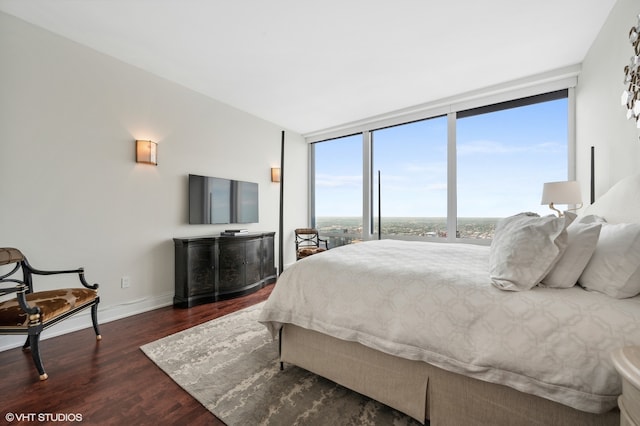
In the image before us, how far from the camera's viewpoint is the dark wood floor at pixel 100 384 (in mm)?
1499

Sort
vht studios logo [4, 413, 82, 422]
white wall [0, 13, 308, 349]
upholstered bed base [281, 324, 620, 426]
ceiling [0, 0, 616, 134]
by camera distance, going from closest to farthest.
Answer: upholstered bed base [281, 324, 620, 426] < vht studios logo [4, 413, 82, 422] < ceiling [0, 0, 616, 134] < white wall [0, 13, 308, 349]

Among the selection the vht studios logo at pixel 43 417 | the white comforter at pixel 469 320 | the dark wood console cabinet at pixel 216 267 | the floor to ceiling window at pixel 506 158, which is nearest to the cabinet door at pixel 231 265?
the dark wood console cabinet at pixel 216 267

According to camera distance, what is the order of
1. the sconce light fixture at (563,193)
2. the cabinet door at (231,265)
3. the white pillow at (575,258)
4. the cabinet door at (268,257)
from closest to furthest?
the white pillow at (575,258), the sconce light fixture at (563,193), the cabinet door at (231,265), the cabinet door at (268,257)

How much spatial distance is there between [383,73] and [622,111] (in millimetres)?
2135

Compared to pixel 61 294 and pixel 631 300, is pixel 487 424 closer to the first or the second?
pixel 631 300

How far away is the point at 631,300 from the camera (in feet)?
3.43

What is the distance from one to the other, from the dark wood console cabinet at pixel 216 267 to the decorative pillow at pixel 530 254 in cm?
308

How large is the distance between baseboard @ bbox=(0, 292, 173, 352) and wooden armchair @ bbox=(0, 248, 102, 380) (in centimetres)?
13

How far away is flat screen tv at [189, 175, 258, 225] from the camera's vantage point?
3.57 metres

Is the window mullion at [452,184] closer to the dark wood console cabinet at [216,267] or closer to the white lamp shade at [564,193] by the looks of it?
the white lamp shade at [564,193]

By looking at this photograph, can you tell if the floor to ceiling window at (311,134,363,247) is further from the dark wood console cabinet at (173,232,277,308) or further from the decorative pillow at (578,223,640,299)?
the decorative pillow at (578,223,640,299)

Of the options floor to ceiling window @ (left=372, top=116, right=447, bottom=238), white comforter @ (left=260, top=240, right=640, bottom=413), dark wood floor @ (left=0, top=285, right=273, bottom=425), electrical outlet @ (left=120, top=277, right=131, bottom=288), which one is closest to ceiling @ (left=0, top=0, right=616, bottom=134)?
floor to ceiling window @ (left=372, top=116, right=447, bottom=238)

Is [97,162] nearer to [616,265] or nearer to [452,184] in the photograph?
[616,265]

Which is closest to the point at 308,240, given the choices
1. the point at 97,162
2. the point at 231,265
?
the point at 231,265
